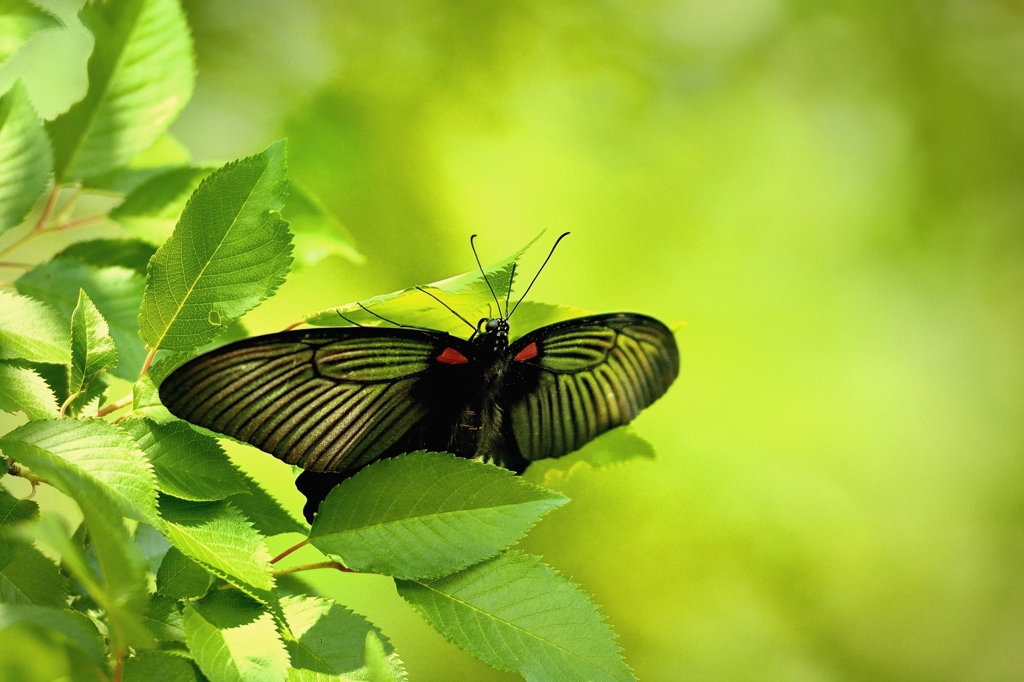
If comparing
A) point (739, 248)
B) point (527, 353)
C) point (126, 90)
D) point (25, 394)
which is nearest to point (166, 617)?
point (25, 394)

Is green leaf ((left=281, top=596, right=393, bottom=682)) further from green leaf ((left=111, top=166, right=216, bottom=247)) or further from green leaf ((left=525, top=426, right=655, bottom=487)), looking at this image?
green leaf ((left=111, top=166, right=216, bottom=247))

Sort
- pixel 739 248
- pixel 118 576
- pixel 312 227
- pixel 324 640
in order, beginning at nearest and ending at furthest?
pixel 118 576 < pixel 324 640 < pixel 312 227 < pixel 739 248

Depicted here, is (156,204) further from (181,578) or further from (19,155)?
(181,578)

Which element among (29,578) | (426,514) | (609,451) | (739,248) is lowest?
(29,578)

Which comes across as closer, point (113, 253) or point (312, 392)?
point (312, 392)

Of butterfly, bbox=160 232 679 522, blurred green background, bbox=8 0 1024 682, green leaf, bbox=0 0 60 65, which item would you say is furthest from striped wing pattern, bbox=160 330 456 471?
blurred green background, bbox=8 0 1024 682

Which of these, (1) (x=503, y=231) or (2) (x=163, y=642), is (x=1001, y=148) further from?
(2) (x=163, y=642)

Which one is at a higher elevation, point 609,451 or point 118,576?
point 609,451
